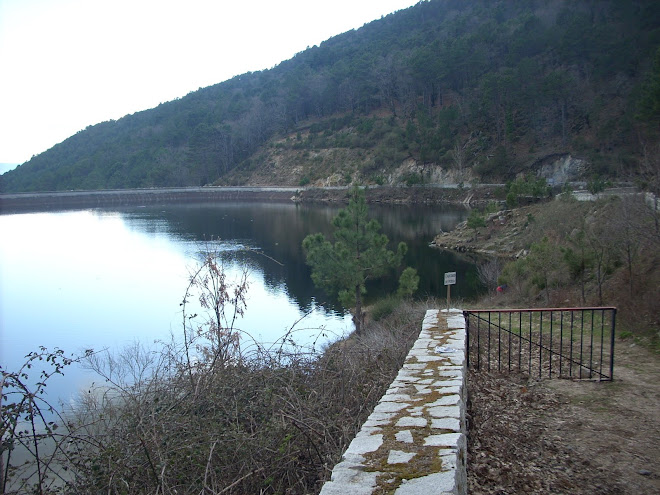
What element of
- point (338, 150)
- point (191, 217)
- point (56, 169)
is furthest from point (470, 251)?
point (56, 169)

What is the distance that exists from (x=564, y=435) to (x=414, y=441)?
2.10 metres

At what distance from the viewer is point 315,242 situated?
60.9ft

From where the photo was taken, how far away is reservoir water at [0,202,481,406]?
1895cm

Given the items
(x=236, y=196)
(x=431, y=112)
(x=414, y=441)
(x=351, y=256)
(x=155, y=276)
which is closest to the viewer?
(x=414, y=441)

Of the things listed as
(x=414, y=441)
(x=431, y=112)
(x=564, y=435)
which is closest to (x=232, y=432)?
(x=414, y=441)

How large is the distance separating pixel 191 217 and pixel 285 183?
22.4 meters

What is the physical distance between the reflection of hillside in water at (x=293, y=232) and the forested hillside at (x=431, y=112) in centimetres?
1188

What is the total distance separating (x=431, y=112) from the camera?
238 feet

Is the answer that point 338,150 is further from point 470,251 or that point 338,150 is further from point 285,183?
point 470,251

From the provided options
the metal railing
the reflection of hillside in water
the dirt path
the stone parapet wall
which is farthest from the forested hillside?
the stone parapet wall

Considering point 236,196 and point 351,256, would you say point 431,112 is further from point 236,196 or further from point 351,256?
point 351,256

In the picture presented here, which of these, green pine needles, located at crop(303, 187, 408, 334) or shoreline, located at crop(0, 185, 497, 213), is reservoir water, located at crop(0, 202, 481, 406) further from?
shoreline, located at crop(0, 185, 497, 213)

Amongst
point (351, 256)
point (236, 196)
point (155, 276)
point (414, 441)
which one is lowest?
point (155, 276)

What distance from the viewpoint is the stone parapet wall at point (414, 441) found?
3.12m
